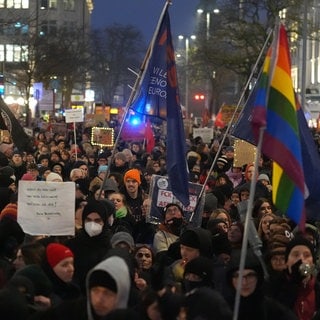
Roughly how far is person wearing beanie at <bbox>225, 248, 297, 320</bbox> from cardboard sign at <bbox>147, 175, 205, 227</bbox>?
165 inches

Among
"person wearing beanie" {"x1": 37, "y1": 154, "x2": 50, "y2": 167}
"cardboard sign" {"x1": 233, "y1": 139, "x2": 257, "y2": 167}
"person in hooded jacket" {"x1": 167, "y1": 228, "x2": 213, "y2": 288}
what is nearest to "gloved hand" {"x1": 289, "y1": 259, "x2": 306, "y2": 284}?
"person in hooded jacket" {"x1": 167, "y1": 228, "x2": 213, "y2": 288}

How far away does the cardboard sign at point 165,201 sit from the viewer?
1041cm

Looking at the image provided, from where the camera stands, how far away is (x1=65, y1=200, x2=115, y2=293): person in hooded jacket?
24.1ft

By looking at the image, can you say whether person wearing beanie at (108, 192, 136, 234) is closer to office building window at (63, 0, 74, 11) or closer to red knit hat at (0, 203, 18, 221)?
red knit hat at (0, 203, 18, 221)

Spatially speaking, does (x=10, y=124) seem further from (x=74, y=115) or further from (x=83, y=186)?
(x=74, y=115)

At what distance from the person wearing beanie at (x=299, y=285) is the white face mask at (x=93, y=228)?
154 cm

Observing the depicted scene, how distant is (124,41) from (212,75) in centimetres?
3891

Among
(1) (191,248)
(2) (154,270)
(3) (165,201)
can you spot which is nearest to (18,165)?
(3) (165,201)

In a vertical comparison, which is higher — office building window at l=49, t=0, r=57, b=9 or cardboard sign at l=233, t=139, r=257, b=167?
office building window at l=49, t=0, r=57, b=9

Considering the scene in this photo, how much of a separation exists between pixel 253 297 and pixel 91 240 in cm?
194

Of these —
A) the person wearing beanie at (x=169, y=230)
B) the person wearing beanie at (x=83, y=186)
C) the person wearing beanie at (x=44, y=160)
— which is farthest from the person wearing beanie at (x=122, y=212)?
the person wearing beanie at (x=44, y=160)

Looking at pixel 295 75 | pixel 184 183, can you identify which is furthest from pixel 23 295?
pixel 295 75

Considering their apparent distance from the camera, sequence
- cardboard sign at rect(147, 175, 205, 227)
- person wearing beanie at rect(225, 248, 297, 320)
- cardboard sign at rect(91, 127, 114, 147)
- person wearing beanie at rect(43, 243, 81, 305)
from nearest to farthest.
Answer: person wearing beanie at rect(225, 248, 297, 320) < person wearing beanie at rect(43, 243, 81, 305) < cardboard sign at rect(147, 175, 205, 227) < cardboard sign at rect(91, 127, 114, 147)

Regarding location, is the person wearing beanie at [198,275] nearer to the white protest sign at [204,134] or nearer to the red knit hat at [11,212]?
the red knit hat at [11,212]
